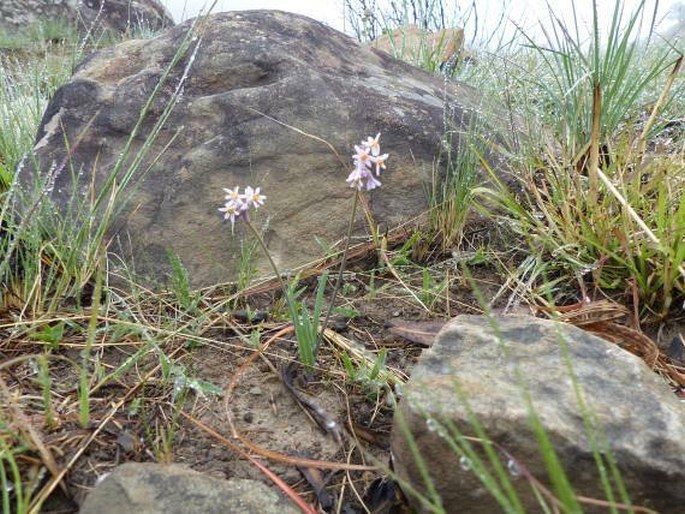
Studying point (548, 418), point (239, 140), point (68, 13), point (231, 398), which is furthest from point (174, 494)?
point (68, 13)

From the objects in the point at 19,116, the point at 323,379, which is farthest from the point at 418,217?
the point at 19,116

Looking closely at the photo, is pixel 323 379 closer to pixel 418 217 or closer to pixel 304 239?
pixel 304 239

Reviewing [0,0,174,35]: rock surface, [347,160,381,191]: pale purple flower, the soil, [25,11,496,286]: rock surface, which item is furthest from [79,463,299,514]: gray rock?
[0,0,174,35]: rock surface

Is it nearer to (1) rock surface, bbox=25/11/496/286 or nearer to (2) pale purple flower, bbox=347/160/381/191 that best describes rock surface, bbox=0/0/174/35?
(1) rock surface, bbox=25/11/496/286

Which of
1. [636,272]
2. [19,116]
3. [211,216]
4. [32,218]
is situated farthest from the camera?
[19,116]

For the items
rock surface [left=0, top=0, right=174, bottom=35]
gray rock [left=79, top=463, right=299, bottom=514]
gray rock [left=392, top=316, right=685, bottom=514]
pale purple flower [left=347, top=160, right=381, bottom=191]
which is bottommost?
rock surface [left=0, top=0, right=174, bottom=35]

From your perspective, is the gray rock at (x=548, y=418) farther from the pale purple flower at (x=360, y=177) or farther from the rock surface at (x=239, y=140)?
the rock surface at (x=239, y=140)
